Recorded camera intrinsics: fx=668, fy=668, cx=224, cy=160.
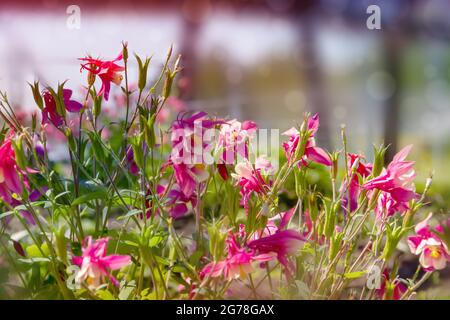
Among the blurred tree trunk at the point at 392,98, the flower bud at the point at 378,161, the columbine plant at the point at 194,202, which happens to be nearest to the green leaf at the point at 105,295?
the columbine plant at the point at 194,202

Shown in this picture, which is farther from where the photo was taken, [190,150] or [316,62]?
[316,62]

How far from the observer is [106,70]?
78 cm

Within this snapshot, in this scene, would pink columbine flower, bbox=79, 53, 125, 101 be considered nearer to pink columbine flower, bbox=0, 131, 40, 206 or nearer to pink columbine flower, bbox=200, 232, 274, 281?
pink columbine flower, bbox=0, 131, 40, 206

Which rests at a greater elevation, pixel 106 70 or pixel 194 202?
pixel 106 70

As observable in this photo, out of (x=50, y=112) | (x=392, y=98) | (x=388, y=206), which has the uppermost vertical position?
(x=50, y=112)

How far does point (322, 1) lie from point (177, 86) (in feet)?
4.48

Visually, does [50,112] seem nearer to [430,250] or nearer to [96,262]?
[96,262]

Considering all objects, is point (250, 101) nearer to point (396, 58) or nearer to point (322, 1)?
point (322, 1)

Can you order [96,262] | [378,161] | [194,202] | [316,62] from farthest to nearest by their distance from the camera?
[316,62] < [194,202] < [378,161] < [96,262]

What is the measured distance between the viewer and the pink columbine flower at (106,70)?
77 cm

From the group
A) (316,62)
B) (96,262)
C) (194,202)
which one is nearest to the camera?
(96,262)

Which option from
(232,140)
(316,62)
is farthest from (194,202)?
(316,62)

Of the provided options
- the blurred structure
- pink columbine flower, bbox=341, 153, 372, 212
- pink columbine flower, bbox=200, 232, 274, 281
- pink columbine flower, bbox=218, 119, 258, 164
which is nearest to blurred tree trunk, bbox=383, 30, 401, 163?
the blurred structure

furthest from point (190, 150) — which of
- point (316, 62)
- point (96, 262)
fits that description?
point (316, 62)
